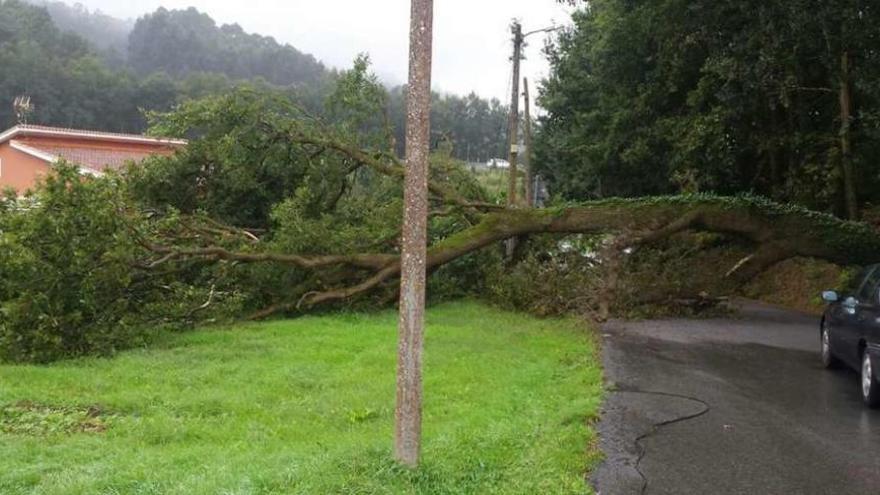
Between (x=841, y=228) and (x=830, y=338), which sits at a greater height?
(x=841, y=228)

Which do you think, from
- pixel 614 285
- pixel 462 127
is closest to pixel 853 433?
pixel 614 285

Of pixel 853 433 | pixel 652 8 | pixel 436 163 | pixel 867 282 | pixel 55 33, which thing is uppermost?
pixel 55 33

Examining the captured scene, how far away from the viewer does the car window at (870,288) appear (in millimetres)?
9422

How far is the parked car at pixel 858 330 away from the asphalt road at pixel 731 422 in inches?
10.4

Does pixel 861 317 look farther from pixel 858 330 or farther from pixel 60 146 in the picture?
pixel 60 146

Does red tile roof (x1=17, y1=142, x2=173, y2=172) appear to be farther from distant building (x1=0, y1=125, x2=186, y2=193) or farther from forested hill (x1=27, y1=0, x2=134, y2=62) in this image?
forested hill (x1=27, y1=0, x2=134, y2=62)

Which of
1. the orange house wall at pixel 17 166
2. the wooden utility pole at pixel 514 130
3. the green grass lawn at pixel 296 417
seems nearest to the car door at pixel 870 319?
the green grass lawn at pixel 296 417

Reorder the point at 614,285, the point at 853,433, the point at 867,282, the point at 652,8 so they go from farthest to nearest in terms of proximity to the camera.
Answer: the point at 652,8 → the point at 614,285 → the point at 867,282 → the point at 853,433

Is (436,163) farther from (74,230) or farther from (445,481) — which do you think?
(445,481)

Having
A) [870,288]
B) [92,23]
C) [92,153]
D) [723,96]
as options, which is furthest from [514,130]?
[92,23]

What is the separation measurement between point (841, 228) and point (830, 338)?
604 cm

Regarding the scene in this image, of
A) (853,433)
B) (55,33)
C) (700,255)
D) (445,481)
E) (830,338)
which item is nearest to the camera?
(445,481)

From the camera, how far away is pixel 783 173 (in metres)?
24.4

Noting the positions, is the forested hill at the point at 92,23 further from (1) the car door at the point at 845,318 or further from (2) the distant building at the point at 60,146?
(1) the car door at the point at 845,318
